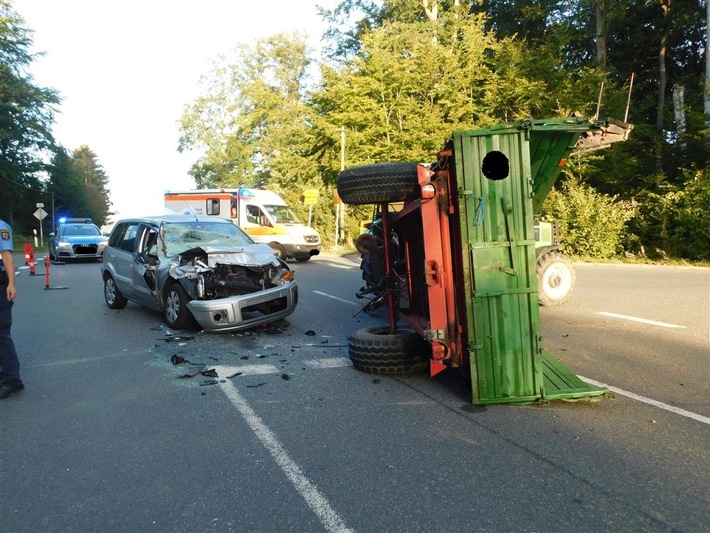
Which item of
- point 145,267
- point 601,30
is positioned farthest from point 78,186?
point 145,267

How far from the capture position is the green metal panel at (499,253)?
4.55 metres

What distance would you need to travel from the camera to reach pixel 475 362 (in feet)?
15.1

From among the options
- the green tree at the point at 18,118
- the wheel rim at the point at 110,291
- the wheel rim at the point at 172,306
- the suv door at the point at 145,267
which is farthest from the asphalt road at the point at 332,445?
the green tree at the point at 18,118

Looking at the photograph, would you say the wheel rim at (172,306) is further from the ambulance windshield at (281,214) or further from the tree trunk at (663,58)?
the tree trunk at (663,58)

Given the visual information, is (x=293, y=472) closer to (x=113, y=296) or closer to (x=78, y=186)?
(x=113, y=296)

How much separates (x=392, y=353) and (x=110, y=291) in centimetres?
697

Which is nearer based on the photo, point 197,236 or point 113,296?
point 197,236

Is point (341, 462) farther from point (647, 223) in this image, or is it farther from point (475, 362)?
point (647, 223)

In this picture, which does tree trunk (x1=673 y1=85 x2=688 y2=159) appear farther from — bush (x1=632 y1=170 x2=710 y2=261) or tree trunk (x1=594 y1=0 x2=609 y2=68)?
tree trunk (x1=594 y1=0 x2=609 y2=68)

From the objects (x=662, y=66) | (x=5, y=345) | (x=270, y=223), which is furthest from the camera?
(x=662, y=66)

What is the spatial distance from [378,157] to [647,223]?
1303 cm

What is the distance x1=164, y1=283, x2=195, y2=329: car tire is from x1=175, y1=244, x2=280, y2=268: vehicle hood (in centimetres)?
54

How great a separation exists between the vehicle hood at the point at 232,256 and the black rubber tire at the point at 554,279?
4602mm

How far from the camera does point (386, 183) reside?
5.56 meters
